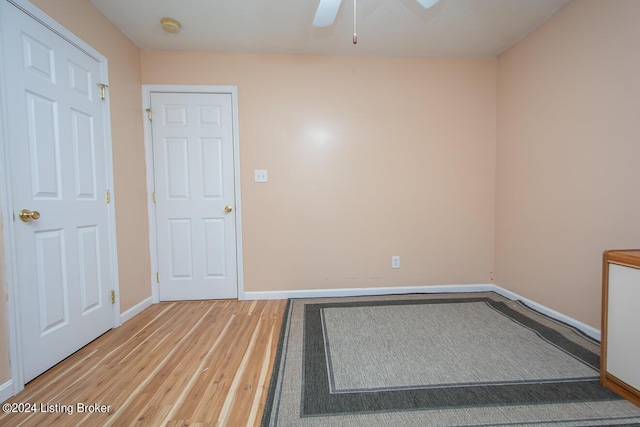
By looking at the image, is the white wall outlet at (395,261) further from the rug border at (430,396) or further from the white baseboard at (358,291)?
the rug border at (430,396)

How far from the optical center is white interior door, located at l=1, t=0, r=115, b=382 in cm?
135

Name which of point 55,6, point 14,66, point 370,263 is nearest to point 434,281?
point 370,263

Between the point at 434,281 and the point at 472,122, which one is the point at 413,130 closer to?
the point at 472,122

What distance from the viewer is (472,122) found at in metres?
2.58

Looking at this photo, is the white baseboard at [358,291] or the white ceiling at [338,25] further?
the white baseboard at [358,291]

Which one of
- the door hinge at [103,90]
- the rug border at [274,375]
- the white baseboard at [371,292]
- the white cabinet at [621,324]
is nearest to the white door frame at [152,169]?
the white baseboard at [371,292]

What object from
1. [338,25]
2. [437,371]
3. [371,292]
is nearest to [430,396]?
[437,371]

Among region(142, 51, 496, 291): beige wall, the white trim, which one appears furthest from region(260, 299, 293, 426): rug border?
the white trim

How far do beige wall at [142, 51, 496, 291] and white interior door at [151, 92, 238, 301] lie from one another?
198 mm

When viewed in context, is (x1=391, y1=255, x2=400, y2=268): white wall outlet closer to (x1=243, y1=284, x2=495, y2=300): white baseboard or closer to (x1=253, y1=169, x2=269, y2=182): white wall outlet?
(x1=243, y1=284, x2=495, y2=300): white baseboard

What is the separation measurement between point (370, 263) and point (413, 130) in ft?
4.94

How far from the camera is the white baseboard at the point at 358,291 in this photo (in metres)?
2.54

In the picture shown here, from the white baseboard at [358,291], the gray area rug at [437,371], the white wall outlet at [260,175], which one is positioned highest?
the white wall outlet at [260,175]

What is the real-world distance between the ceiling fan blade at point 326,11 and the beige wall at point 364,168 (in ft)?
2.79
